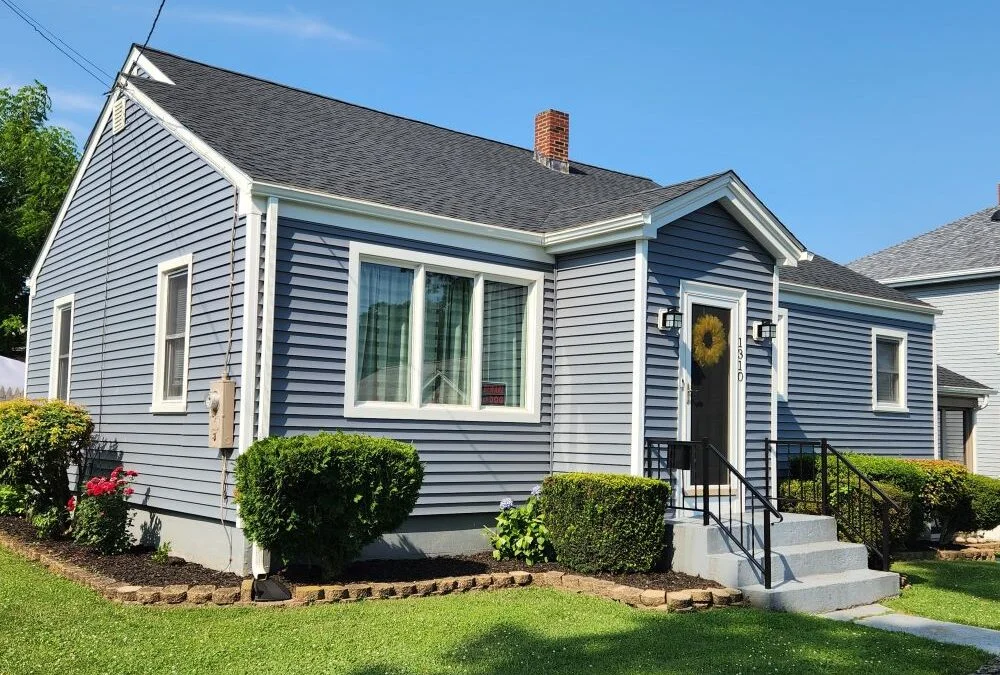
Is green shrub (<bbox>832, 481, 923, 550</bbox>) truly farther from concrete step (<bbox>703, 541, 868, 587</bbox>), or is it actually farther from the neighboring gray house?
the neighboring gray house

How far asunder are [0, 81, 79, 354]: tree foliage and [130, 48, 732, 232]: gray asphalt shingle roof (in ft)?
47.6

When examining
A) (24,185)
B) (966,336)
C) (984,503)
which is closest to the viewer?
(984,503)

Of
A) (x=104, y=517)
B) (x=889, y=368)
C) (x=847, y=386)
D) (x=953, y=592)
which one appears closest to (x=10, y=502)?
(x=104, y=517)

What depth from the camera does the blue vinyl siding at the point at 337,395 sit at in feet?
28.0

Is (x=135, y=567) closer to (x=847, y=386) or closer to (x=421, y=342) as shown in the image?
(x=421, y=342)

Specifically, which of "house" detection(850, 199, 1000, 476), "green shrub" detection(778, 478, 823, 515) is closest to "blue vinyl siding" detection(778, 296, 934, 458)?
"green shrub" detection(778, 478, 823, 515)

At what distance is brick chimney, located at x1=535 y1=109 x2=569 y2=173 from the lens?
14.9 metres

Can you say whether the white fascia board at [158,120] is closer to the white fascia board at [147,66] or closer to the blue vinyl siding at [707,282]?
the white fascia board at [147,66]

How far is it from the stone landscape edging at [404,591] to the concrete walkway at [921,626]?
105cm

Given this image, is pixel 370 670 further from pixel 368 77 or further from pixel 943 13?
pixel 943 13

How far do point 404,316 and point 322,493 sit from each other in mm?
2469

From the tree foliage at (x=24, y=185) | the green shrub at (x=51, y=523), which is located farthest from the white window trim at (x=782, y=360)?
the tree foliage at (x=24, y=185)

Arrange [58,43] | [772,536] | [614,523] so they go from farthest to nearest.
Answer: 1. [58,43]
2. [772,536]
3. [614,523]

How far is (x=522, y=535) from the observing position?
9398 millimetres
